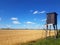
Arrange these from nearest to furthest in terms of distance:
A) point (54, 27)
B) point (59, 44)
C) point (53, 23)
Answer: point (59, 44), point (53, 23), point (54, 27)

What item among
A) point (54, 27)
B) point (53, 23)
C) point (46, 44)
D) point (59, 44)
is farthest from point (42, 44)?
point (54, 27)

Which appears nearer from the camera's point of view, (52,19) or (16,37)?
(52,19)

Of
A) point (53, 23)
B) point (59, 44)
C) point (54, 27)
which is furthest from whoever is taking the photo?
point (54, 27)

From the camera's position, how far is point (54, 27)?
87.5 feet

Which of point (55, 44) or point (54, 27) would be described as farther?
point (54, 27)

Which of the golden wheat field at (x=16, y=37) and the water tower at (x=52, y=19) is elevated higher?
the water tower at (x=52, y=19)

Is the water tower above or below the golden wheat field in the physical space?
above

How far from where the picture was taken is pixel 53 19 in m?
24.8

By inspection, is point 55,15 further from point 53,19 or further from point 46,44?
point 46,44

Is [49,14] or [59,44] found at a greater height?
[49,14]

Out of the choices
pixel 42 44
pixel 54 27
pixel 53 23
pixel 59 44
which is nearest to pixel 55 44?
pixel 59 44

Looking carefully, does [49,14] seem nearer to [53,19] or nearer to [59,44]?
[53,19]

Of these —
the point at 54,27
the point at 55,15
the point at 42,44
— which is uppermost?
the point at 55,15

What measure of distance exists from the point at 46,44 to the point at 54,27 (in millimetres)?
11827
